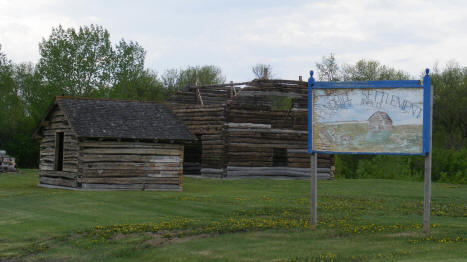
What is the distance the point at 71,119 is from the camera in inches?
994

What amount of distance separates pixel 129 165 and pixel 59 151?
4.29 m

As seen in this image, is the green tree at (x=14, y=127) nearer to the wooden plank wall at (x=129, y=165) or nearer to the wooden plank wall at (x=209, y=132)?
the wooden plank wall at (x=209, y=132)

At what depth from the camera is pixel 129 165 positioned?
2542 cm

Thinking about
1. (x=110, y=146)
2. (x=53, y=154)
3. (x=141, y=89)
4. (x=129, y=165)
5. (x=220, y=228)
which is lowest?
(x=220, y=228)

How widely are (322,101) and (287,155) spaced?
20688 mm

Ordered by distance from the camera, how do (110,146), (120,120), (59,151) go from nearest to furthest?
(110,146) < (120,120) < (59,151)

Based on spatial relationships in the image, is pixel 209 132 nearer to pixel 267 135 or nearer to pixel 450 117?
pixel 267 135

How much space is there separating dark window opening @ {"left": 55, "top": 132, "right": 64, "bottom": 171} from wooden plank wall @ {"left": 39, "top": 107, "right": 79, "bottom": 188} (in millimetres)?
171

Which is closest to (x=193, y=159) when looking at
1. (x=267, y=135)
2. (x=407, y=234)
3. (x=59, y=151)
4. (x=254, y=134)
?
(x=254, y=134)

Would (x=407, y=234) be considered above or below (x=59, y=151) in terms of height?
below

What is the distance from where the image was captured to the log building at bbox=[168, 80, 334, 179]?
34.5 meters

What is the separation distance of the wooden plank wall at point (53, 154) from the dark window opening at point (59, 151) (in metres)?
0.17

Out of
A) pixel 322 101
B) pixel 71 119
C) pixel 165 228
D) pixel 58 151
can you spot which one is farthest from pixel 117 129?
pixel 322 101

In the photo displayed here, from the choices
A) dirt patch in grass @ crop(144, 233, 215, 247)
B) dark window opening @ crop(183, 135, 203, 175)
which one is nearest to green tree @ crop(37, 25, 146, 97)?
dark window opening @ crop(183, 135, 203, 175)
